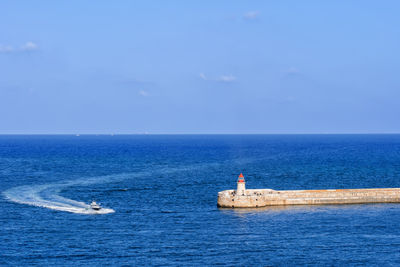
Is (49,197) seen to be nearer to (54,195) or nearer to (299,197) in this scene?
(54,195)

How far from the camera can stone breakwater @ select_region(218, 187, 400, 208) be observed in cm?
7512

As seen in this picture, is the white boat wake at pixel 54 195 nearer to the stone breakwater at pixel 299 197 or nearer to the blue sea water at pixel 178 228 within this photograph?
the blue sea water at pixel 178 228

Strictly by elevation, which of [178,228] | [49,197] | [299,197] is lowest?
[178,228]

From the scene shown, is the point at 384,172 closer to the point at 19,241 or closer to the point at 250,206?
the point at 250,206

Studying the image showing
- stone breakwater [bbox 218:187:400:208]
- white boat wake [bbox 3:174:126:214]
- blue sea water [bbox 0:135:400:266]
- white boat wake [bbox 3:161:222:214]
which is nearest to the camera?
blue sea water [bbox 0:135:400:266]

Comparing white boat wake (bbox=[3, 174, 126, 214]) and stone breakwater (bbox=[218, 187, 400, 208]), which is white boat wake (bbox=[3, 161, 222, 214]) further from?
stone breakwater (bbox=[218, 187, 400, 208])

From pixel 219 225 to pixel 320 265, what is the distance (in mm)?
17125

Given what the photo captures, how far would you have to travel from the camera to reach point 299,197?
77.4 m

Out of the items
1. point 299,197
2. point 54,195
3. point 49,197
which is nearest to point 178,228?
point 299,197

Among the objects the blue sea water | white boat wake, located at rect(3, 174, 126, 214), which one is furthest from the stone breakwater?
white boat wake, located at rect(3, 174, 126, 214)

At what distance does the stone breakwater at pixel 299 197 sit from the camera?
246 feet

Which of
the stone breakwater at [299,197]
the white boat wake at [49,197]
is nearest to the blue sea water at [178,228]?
the white boat wake at [49,197]

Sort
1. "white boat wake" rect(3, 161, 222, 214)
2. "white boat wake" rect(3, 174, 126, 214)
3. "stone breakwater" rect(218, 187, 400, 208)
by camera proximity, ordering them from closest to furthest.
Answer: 1. "white boat wake" rect(3, 174, 126, 214)
2. "white boat wake" rect(3, 161, 222, 214)
3. "stone breakwater" rect(218, 187, 400, 208)

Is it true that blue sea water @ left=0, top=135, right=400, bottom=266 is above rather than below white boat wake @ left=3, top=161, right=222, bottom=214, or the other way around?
below
